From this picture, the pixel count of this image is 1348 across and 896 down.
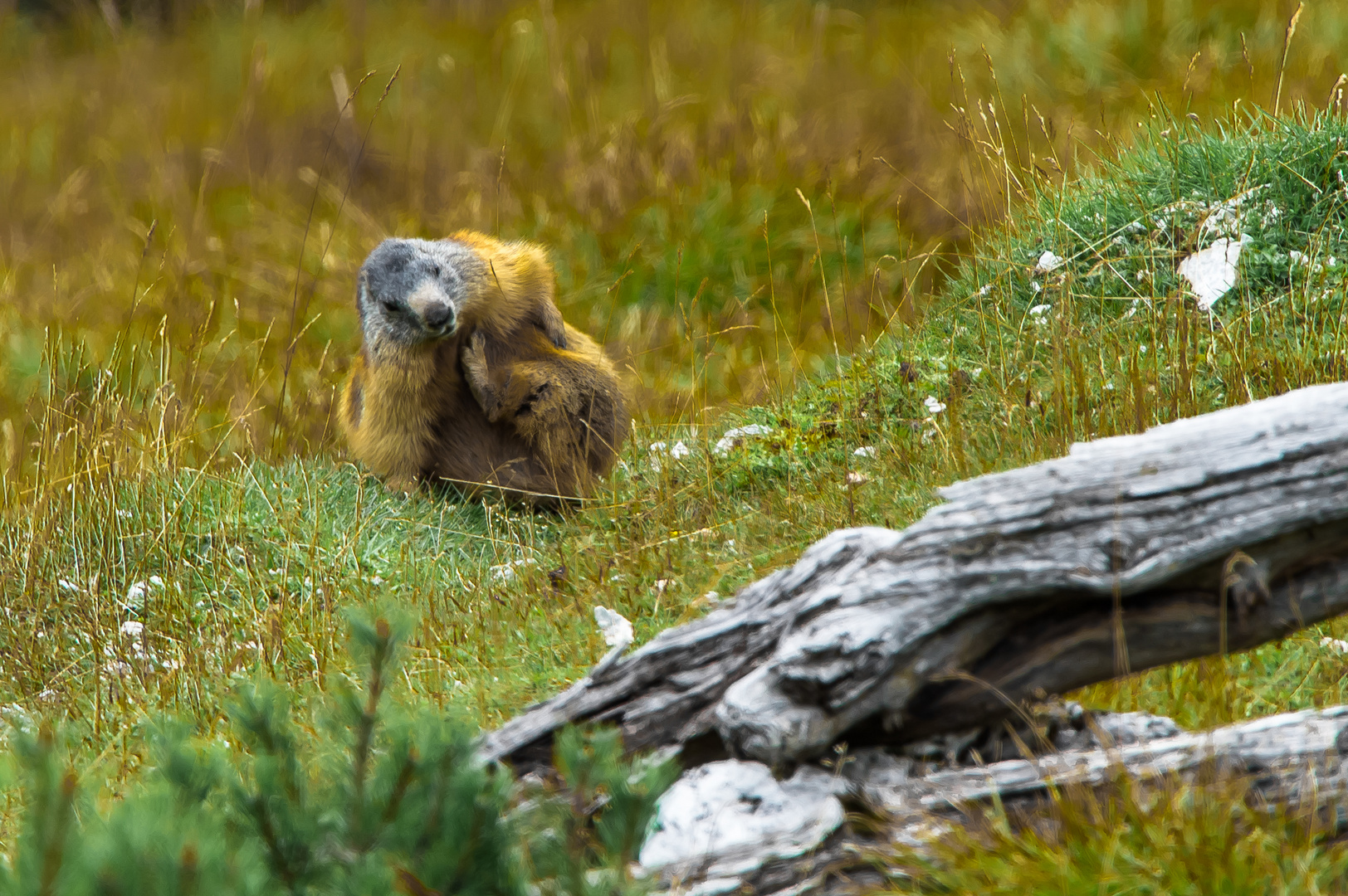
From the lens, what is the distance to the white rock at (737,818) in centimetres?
239

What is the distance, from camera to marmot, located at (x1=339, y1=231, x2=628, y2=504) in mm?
5121

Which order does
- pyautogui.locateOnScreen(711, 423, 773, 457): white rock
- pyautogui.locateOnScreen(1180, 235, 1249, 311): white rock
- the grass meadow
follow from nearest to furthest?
the grass meadow, pyautogui.locateOnScreen(1180, 235, 1249, 311): white rock, pyautogui.locateOnScreen(711, 423, 773, 457): white rock

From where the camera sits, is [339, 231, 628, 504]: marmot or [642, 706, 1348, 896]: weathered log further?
[339, 231, 628, 504]: marmot

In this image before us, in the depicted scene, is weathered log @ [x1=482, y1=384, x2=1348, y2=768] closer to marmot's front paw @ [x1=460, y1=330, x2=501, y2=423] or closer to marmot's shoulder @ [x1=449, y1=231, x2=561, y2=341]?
marmot's front paw @ [x1=460, y1=330, x2=501, y2=423]

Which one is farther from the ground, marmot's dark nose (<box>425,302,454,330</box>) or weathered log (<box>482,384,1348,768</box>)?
marmot's dark nose (<box>425,302,454,330</box>)

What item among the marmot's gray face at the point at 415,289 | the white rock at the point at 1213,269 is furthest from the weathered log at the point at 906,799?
the marmot's gray face at the point at 415,289

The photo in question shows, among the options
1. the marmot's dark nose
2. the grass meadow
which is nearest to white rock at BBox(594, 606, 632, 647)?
the grass meadow

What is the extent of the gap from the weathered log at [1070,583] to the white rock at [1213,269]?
2461 mm

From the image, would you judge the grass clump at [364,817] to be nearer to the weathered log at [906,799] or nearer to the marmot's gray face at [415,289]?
the weathered log at [906,799]

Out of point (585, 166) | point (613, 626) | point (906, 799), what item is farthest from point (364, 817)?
point (585, 166)

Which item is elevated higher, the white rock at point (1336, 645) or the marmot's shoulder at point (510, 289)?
the marmot's shoulder at point (510, 289)

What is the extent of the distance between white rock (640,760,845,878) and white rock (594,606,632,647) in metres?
0.95

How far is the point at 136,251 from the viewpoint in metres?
9.64

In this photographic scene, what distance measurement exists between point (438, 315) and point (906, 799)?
3089 millimetres
